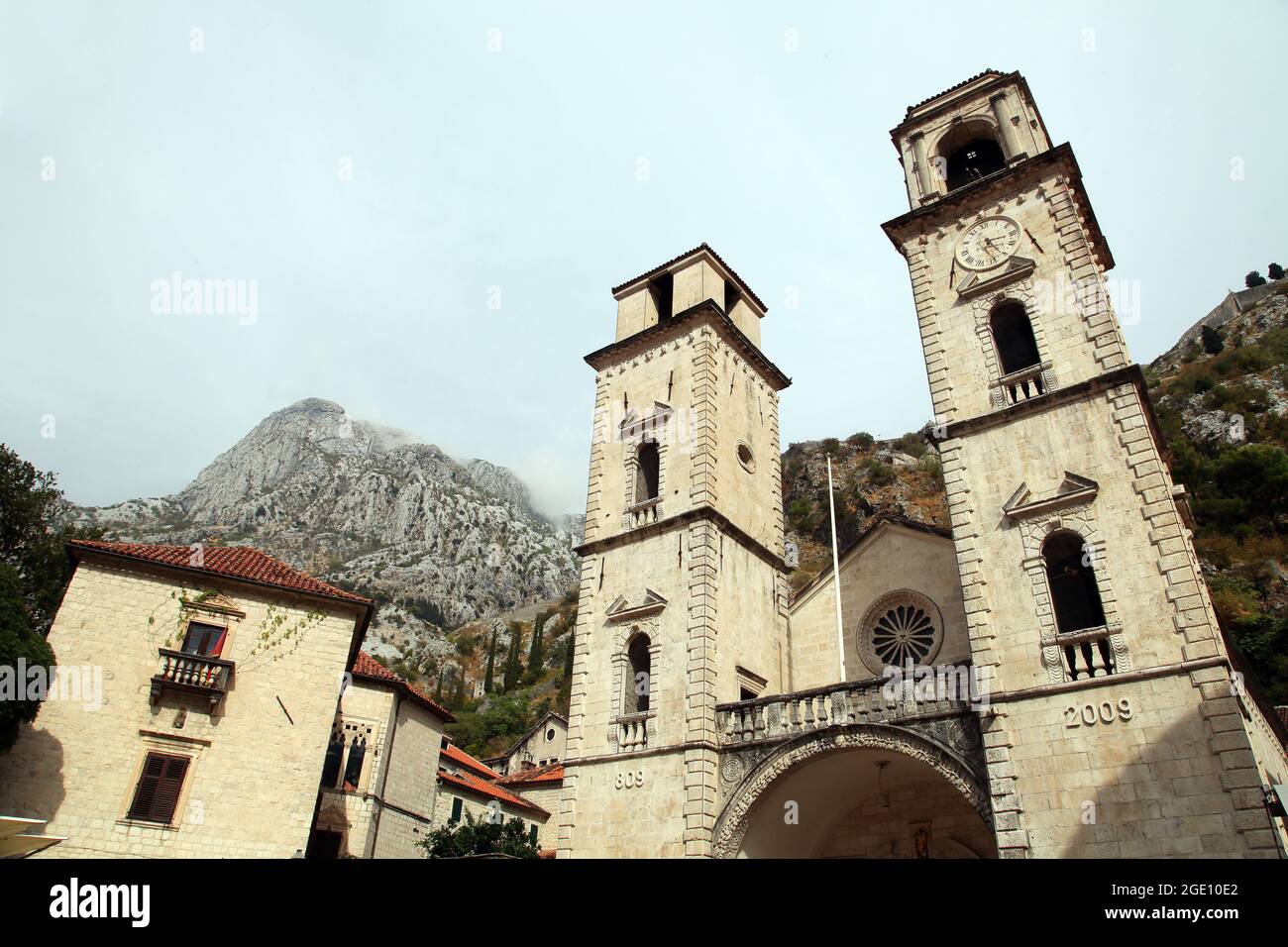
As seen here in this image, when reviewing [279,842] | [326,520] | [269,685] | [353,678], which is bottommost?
[279,842]

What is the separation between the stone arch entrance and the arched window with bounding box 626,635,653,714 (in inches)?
140

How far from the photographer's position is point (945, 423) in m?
18.5

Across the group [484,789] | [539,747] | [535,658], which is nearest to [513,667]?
[535,658]

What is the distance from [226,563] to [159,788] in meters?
5.80

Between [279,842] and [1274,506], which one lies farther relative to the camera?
A: [1274,506]

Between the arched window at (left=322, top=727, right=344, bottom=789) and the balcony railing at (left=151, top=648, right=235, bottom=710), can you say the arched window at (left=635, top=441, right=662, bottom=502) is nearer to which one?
the balcony railing at (left=151, top=648, right=235, bottom=710)

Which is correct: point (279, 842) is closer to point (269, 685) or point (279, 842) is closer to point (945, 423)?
point (269, 685)

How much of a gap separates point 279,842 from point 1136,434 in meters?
20.0

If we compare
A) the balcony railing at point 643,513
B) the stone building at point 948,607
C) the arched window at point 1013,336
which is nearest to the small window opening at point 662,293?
the stone building at point 948,607

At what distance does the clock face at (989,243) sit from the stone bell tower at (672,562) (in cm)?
689

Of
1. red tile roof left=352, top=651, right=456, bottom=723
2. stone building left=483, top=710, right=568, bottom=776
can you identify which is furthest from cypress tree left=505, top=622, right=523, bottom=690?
red tile roof left=352, top=651, right=456, bottom=723

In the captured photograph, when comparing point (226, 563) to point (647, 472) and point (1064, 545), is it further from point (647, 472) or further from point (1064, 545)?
point (1064, 545)

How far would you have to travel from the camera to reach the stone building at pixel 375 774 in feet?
86.3
